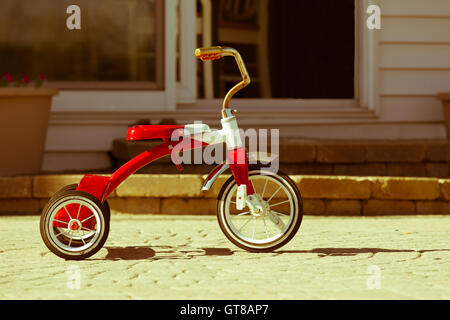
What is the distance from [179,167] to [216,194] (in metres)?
1.80

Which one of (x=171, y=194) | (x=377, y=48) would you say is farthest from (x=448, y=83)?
(x=171, y=194)

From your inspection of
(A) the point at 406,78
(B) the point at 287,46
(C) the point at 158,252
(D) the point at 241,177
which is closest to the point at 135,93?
(B) the point at 287,46

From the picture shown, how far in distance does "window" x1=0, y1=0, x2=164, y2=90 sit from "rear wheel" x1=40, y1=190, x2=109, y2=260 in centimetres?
343

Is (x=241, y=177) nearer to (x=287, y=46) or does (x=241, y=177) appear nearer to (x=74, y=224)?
(x=74, y=224)

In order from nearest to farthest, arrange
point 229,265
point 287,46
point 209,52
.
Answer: point 229,265 < point 209,52 < point 287,46

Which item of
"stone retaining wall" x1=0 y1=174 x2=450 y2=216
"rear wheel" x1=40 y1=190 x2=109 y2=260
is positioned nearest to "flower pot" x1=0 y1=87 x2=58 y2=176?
"stone retaining wall" x1=0 y1=174 x2=450 y2=216

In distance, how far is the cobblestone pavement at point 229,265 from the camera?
4258mm

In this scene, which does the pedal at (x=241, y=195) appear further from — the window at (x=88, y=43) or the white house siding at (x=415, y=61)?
the white house siding at (x=415, y=61)

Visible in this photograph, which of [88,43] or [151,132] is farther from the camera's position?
[88,43]

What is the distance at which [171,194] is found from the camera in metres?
7.01

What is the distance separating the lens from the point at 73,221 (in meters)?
5.16

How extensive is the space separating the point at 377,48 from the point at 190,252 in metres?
3.91

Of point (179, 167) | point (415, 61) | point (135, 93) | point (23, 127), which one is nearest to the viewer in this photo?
point (179, 167)

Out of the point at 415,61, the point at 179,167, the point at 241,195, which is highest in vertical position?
the point at 415,61
